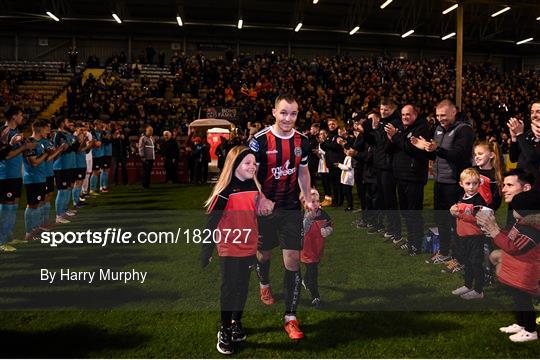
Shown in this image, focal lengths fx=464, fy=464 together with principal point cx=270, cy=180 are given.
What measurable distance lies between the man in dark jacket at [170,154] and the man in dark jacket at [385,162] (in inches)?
395

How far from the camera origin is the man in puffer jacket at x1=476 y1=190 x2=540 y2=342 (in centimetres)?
379

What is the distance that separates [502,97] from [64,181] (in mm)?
23863

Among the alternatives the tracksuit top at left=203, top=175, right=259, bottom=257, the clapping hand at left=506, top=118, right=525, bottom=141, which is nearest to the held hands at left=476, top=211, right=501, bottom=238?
the clapping hand at left=506, top=118, right=525, bottom=141

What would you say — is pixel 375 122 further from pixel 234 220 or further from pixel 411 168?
pixel 234 220

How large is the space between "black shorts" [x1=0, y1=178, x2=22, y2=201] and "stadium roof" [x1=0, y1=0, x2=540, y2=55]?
2305cm

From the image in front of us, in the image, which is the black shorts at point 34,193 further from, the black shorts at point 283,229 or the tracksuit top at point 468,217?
the tracksuit top at point 468,217

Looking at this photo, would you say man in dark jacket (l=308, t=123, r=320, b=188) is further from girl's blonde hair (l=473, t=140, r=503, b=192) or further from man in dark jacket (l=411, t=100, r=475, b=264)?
girl's blonde hair (l=473, t=140, r=503, b=192)

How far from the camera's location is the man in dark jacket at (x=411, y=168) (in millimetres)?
6387

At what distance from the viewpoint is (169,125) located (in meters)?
21.2

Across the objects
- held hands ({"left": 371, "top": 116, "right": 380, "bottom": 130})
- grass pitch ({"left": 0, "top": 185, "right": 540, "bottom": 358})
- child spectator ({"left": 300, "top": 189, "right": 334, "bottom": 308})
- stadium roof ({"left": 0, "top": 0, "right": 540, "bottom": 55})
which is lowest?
grass pitch ({"left": 0, "top": 185, "right": 540, "bottom": 358})

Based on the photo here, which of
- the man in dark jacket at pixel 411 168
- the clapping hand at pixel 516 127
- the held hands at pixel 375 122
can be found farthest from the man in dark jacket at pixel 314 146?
the clapping hand at pixel 516 127

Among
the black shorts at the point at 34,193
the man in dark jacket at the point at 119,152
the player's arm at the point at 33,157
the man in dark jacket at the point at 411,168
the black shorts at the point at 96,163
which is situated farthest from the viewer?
the man in dark jacket at the point at 119,152

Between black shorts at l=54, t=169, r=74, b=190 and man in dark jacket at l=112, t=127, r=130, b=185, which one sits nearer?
black shorts at l=54, t=169, r=74, b=190

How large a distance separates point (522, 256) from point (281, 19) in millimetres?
30152
